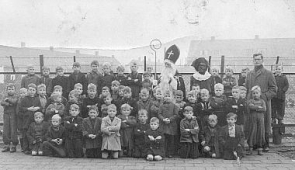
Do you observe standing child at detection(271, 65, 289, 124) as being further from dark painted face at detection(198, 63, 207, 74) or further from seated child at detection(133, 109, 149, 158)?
seated child at detection(133, 109, 149, 158)

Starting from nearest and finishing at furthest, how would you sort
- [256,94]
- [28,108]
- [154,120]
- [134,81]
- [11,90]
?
1. [154,120]
2. [256,94]
3. [28,108]
4. [11,90]
5. [134,81]

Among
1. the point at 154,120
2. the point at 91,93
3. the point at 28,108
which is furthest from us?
the point at 91,93

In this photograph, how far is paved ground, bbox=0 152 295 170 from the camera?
5.61 meters

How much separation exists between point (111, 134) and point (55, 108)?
4.26 ft

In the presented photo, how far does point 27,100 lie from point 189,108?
3254 mm

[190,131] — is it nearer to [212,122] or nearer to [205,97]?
[212,122]

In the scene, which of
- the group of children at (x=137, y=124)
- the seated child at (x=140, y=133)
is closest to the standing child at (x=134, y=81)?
the group of children at (x=137, y=124)

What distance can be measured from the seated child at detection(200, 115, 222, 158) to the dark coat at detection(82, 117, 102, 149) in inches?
77.3

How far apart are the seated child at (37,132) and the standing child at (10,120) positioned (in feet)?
1.38

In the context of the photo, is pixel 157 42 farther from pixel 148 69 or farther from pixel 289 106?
pixel 289 106

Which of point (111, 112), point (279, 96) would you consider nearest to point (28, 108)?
point (111, 112)

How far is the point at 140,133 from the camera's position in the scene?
6461 millimetres

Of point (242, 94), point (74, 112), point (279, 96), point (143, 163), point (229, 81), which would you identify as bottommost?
point (143, 163)

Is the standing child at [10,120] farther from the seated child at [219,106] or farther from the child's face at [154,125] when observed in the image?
the seated child at [219,106]
